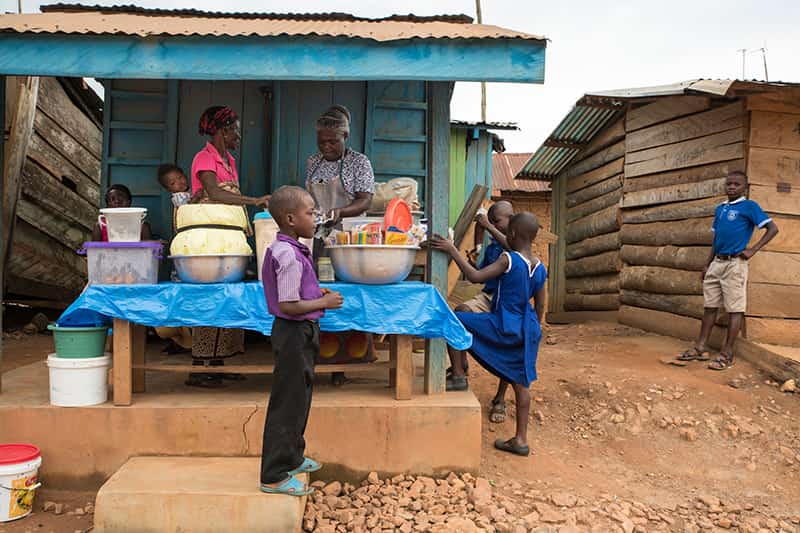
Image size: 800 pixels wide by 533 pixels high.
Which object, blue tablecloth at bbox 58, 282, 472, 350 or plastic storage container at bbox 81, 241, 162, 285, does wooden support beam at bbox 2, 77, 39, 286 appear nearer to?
plastic storage container at bbox 81, 241, 162, 285

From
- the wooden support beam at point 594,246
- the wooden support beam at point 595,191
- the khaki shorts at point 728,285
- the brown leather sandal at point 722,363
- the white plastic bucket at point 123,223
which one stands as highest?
the wooden support beam at point 595,191

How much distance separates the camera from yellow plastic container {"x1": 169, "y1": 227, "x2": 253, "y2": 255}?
386cm

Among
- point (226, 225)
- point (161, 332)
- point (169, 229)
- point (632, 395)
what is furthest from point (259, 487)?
point (632, 395)

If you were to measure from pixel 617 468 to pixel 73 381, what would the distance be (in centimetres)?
369

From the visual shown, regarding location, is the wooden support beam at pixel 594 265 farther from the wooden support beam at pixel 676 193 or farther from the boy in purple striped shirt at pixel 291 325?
the boy in purple striped shirt at pixel 291 325

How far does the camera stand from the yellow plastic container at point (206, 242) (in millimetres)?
3863

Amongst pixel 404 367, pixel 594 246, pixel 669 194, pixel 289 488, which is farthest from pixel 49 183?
pixel 594 246

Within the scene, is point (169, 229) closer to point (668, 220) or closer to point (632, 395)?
point (632, 395)

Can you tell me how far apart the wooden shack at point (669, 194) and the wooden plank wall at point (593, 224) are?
0.08 ft

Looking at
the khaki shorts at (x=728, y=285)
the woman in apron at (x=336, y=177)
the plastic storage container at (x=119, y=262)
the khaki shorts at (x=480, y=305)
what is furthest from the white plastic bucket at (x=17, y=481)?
the khaki shorts at (x=728, y=285)

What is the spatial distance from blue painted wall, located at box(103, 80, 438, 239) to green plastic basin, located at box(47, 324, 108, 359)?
197 centimetres

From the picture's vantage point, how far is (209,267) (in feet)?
12.8

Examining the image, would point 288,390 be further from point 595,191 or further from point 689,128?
point 595,191

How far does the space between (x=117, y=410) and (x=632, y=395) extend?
13.5ft
